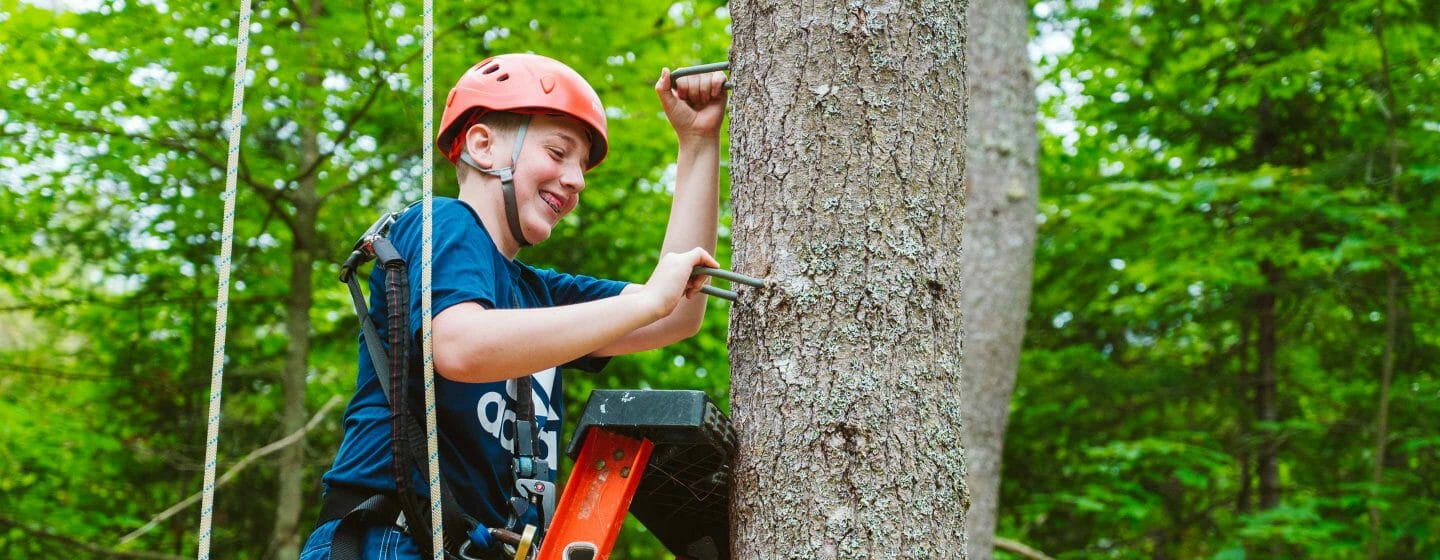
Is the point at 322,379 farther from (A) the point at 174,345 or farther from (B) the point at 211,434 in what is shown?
(B) the point at 211,434

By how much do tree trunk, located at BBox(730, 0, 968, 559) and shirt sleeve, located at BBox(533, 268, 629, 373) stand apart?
514mm

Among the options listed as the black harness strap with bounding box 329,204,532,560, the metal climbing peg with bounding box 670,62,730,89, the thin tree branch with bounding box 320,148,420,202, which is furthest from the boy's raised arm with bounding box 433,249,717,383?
the thin tree branch with bounding box 320,148,420,202

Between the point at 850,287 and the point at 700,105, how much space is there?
2.19 ft

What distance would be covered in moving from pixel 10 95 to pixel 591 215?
3.34m

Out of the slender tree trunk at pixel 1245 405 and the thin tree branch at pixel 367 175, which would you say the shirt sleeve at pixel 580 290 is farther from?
the slender tree trunk at pixel 1245 405

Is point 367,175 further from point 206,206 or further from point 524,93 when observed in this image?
point 524,93

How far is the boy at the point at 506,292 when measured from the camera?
184cm

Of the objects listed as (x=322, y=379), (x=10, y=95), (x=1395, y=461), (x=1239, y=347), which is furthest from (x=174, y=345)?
(x=1395, y=461)

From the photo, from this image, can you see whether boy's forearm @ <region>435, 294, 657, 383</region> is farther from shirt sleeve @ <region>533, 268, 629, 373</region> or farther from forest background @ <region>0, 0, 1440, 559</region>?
forest background @ <region>0, 0, 1440, 559</region>

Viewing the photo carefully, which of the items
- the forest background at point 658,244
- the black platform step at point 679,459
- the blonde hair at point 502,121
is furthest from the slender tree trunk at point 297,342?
the black platform step at point 679,459

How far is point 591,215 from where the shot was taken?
749cm

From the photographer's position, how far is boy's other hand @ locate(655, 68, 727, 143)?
2387 millimetres

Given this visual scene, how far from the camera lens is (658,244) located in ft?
24.1

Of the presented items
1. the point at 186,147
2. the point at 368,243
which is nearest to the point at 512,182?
the point at 368,243
